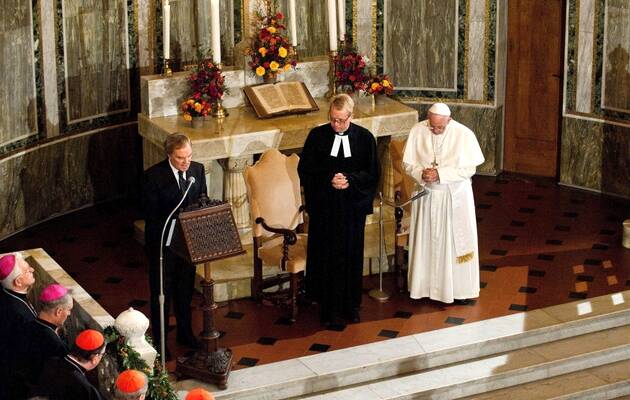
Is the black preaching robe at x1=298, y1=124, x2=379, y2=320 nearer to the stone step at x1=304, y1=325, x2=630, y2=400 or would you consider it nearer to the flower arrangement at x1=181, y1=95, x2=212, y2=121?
the stone step at x1=304, y1=325, x2=630, y2=400

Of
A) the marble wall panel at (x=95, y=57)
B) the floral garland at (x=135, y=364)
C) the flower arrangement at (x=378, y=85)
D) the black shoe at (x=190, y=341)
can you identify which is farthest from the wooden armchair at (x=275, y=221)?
the marble wall panel at (x=95, y=57)

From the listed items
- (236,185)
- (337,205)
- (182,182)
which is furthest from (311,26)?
(182,182)

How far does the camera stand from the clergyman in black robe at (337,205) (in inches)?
372

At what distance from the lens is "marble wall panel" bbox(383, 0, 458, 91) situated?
44.3 feet

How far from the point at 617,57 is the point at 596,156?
107 centimetres

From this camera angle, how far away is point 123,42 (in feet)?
41.2

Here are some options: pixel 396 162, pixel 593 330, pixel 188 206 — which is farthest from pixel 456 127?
pixel 188 206

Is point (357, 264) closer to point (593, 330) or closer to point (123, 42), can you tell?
point (593, 330)

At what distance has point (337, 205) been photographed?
31.0 feet

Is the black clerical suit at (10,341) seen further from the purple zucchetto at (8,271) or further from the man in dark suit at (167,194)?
the man in dark suit at (167,194)

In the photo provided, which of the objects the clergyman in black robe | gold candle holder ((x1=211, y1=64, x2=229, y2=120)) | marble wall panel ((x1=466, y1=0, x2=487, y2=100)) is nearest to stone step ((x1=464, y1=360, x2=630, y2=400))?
the clergyman in black robe

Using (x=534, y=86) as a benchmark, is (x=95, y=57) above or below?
above

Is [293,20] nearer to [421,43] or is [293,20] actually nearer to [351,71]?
[351,71]

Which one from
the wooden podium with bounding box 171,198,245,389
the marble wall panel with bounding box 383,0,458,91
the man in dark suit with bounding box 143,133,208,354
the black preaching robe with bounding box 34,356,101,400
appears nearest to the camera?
the black preaching robe with bounding box 34,356,101,400
